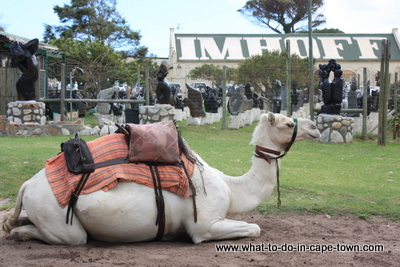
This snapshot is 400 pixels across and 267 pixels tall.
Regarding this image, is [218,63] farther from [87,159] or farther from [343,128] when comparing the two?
[87,159]

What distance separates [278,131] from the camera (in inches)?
201

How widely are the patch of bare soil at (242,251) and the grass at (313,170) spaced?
41.5 inches

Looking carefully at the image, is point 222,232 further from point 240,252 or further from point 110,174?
point 110,174

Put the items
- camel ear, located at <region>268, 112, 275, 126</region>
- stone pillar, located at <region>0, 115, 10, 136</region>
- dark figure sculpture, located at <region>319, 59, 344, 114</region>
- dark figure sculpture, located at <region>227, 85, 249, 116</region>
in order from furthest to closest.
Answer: dark figure sculpture, located at <region>227, 85, 249, 116</region> < stone pillar, located at <region>0, 115, 10, 136</region> < dark figure sculpture, located at <region>319, 59, 344, 114</region> < camel ear, located at <region>268, 112, 275, 126</region>

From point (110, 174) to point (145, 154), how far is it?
420 millimetres

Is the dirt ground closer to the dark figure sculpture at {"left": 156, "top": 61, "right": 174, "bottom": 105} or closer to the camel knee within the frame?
the camel knee

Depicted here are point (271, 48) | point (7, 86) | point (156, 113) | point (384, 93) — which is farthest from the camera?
point (271, 48)

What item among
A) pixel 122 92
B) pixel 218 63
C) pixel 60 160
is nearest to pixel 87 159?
pixel 60 160

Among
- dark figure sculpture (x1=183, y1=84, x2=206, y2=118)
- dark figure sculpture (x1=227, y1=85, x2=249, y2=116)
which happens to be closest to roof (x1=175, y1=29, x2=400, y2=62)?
dark figure sculpture (x1=183, y1=84, x2=206, y2=118)

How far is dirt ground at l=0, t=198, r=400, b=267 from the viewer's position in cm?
412

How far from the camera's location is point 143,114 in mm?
17391

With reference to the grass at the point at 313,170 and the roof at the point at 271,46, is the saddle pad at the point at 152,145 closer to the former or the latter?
the grass at the point at 313,170

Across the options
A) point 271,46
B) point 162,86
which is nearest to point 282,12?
point 271,46

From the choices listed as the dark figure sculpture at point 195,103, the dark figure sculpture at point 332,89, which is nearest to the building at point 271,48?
the dark figure sculpture at point 195,103
